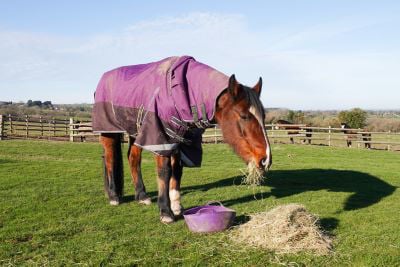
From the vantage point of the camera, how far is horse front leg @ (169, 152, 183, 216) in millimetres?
6441

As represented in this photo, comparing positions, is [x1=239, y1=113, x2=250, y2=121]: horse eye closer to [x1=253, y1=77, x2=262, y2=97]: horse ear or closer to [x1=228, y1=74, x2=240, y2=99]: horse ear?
[x1=228, y1=74, x2=240, y2=99]: horse ear

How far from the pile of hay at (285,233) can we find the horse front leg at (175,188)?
1190 millimetres

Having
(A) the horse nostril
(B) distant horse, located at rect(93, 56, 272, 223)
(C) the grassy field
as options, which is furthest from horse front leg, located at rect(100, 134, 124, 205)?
(A) the horse nostril

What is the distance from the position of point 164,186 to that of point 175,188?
50 cm

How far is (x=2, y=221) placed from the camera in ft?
20.3

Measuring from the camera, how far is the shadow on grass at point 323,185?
826cm

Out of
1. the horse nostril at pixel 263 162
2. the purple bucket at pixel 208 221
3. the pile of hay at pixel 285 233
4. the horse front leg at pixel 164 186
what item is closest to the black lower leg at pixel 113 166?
the horse front leg at pixel 164 186

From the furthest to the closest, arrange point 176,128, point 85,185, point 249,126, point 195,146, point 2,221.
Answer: point 85,185 < point 195,146 < point 2,221 < point 176,128 < point 249,126

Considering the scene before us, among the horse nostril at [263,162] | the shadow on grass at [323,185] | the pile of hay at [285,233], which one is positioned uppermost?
the horse nostril at [263,162]

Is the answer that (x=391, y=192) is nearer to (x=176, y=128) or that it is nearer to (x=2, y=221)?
(x=176, y=128)

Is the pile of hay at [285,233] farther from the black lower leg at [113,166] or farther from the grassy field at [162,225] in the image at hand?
the black lower leg at [113,166]

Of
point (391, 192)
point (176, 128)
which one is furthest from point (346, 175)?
point (176, 128)

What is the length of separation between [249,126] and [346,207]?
336cm

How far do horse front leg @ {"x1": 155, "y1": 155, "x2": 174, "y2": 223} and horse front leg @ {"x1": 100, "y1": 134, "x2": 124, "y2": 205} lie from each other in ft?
4.98
